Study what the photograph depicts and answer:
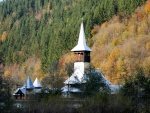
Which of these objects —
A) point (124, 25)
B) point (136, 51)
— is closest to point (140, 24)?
point (124, 25)

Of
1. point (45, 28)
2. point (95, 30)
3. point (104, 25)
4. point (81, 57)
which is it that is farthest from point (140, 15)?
point (45, 28)

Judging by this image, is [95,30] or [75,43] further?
[95,30]

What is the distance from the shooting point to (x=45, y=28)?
130 m

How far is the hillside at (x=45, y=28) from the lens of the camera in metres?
86.6

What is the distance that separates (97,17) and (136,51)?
21.3 meters

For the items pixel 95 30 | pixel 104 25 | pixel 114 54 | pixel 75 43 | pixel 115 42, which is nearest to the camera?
pixel 114 54

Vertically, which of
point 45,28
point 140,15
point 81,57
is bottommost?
point 81,57

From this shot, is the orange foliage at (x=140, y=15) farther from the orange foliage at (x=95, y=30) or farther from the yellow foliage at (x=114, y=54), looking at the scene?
the yellow foliage at (x=114, y=54)

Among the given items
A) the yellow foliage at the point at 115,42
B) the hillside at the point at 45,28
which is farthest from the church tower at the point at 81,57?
the yellow foliage at the point at 115,42

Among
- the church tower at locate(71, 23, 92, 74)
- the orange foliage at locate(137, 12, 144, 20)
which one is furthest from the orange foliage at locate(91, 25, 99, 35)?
the church tower at locate(71, 23, 92, 74)

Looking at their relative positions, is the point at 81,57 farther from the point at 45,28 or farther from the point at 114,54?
the point at 45,28

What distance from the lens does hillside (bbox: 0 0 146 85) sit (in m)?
86.6

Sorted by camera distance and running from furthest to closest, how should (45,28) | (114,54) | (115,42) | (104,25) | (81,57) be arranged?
1. (45,28)
2. (104,25)
3. (115,42)
4. (114,54)
5. (81,57)

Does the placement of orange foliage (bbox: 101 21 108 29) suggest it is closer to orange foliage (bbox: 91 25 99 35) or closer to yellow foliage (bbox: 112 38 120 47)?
orange foliage (bbox: 91 25 99 35)
